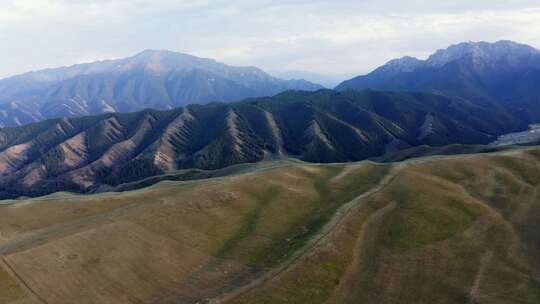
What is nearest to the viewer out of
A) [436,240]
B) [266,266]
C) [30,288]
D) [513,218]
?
[30,288]

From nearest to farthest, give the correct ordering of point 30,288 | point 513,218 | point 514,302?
point 514,302, point 30,288, point 513,218

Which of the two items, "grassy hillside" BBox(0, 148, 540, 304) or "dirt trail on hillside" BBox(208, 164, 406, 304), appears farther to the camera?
"grassy hillside" BBox(0, 148, 540, 304)

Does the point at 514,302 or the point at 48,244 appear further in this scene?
the point at 48,244

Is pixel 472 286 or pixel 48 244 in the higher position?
pixel 48 244

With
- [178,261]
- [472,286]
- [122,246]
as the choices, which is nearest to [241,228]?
[178,261]

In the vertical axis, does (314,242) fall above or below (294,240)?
above

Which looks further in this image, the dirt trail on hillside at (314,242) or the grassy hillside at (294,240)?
the grassy hillside at (294,240)

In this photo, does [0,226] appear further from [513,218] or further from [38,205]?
[513,218]

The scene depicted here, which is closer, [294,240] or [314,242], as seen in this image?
[314,242]
